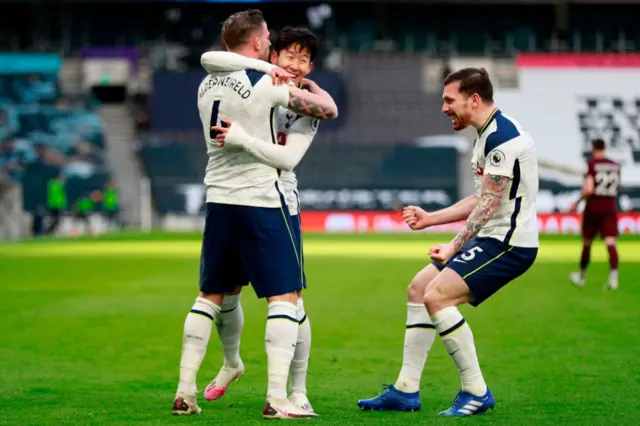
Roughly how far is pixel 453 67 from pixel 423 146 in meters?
6.14

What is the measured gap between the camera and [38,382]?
8.88 m

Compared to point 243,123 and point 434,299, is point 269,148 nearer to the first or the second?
point 243,123

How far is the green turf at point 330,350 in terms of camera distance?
740 centimetres

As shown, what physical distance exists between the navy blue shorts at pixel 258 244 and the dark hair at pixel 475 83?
132cm

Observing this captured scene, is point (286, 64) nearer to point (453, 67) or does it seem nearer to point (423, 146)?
point (423, 146)

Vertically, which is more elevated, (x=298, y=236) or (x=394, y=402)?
(x=298, y=236)

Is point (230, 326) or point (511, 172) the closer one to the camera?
point (511, 172)

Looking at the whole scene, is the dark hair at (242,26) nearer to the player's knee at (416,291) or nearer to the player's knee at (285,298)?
the player's knee at (285,298)

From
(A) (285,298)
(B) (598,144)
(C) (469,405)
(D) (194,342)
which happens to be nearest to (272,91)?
(A) (285,298)

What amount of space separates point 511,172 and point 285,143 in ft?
4.38

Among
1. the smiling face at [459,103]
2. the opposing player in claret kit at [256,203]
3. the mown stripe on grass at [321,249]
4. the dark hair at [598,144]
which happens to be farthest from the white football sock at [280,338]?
the mown stripe on grass at [321,249]

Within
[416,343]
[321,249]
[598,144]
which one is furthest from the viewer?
[321,249]

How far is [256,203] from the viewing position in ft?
22.9

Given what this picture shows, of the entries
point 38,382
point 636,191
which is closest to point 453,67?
point 636,191
